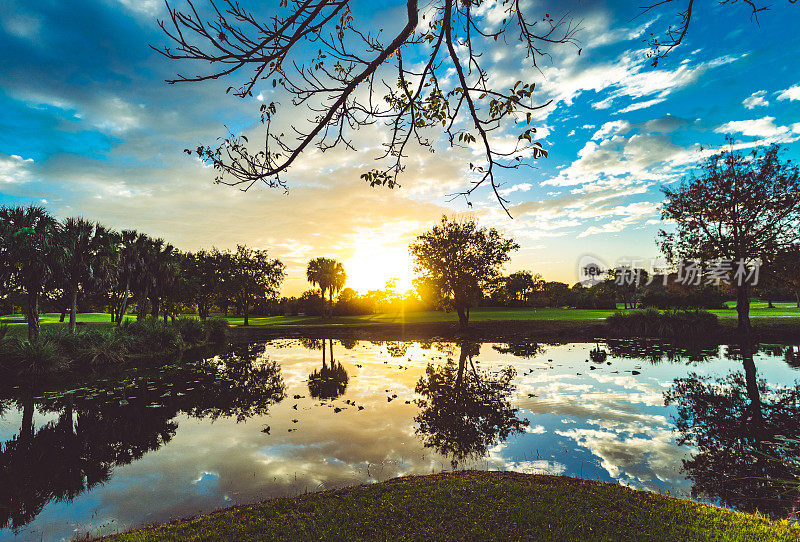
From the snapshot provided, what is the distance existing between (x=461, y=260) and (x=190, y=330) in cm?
2546

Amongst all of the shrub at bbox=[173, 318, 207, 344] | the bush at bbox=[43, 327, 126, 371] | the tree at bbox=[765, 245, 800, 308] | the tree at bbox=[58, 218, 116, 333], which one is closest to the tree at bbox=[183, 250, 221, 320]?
the shrub at bbox=[173, 318, 207, 344]

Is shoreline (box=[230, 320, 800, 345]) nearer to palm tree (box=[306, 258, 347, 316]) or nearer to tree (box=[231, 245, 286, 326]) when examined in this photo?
tree (box=[231, 245, 286, 326])

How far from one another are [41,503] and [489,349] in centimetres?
2309

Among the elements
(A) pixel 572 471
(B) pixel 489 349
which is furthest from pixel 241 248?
(A) pixel 572 471

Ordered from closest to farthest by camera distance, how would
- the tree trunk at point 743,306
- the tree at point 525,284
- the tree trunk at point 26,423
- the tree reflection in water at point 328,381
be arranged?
the tree trunk at point 26,423
the tree reflection in water at point 328,381
the tree trunk at point 743,306
the tree at point 525,284

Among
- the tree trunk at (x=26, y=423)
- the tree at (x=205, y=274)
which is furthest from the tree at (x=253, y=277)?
the tree trunk at (x=26, y=423)

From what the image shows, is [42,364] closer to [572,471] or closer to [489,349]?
[572,471]

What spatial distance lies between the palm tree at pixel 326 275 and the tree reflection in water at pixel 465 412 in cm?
5898

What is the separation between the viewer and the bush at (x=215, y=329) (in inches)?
1352

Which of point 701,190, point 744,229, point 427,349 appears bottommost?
point 427,349

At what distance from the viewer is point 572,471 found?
7145 millimetres

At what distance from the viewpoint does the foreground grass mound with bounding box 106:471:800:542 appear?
4.35 metres

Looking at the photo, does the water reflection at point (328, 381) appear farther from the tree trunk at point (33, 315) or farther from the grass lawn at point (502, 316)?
the grass lawn at point (502, 316)

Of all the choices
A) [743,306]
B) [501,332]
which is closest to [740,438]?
[743,306]
